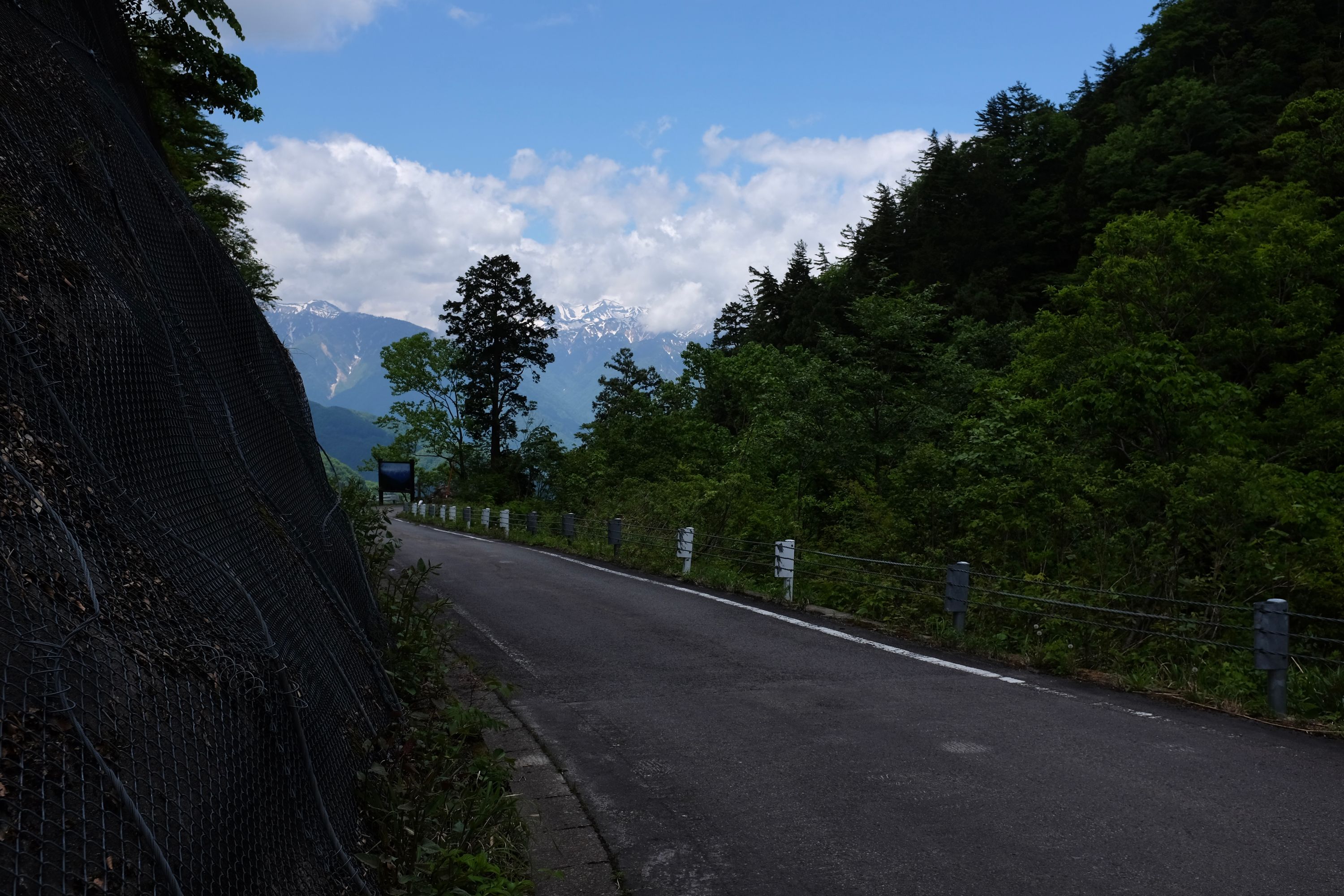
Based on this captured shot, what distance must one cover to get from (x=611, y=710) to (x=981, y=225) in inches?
2149

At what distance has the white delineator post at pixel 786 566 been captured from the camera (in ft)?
43.9

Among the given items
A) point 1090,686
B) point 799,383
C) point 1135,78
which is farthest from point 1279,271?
point 1135,78

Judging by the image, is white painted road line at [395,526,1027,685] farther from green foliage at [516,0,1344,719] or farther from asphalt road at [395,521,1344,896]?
green foliage at [516,0,1344,719]

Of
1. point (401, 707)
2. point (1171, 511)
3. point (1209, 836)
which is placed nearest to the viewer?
point (1209, 836)

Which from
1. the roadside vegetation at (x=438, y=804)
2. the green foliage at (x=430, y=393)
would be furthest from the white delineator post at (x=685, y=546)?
the green foliage at (x=430, y=393)

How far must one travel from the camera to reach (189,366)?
4941mm

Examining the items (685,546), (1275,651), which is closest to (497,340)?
(685,546)

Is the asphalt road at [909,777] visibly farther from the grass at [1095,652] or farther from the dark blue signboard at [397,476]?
the dark blue signboard at [397,476]

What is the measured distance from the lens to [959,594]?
33.8 feet

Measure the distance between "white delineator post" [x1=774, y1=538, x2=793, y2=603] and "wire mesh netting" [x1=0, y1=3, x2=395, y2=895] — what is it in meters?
8.12

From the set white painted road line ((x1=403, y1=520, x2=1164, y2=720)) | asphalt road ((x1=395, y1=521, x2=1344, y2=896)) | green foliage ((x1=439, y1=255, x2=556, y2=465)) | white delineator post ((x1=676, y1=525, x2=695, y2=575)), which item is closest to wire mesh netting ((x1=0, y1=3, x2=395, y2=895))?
asphalt road ((x1=395, y1=521, x2=1344, y2=896))

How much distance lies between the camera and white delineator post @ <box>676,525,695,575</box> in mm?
17016

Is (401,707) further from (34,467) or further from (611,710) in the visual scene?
(34,467)

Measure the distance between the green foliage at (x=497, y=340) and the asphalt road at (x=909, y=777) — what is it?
1879 inches
